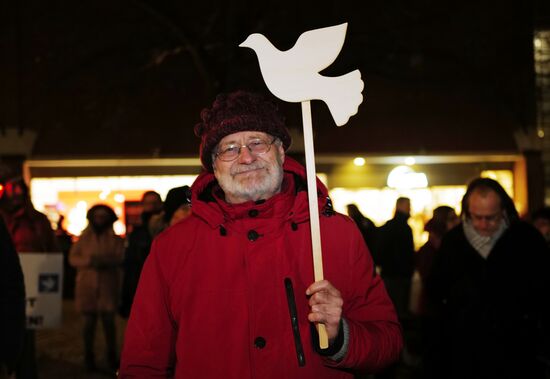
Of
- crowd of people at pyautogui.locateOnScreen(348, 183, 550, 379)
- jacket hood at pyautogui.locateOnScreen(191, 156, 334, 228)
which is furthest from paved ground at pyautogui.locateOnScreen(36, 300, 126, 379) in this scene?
jacket hood at pyautogui.locateOnScreen(191, 156, 334, 228)

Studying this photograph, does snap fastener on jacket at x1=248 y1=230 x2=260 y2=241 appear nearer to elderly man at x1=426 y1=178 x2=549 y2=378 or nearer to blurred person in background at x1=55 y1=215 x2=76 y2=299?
elderly man at x1=426 y1=178 x2=549 y2=378

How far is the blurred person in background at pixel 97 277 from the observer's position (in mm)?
8656

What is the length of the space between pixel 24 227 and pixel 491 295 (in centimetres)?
376

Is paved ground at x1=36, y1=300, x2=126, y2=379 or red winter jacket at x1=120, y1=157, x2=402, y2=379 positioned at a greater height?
red winter jacket at x1=120, y1=157, x2=402, y2=379

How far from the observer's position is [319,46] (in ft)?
9.15

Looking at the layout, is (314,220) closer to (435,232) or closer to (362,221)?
(435,232)

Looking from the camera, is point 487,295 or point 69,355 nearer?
point 487,295

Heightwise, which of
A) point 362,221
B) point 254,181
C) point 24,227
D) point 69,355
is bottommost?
point 69,355

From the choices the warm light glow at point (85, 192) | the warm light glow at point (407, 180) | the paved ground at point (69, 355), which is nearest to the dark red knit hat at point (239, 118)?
the paved ground at point (69, 355)

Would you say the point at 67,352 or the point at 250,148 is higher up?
the point at 250,148

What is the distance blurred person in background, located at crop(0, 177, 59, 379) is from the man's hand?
417 centimetres

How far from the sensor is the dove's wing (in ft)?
9.11

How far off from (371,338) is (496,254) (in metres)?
2.27

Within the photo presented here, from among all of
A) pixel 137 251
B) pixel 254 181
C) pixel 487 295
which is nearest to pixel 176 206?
pixel 137 251
